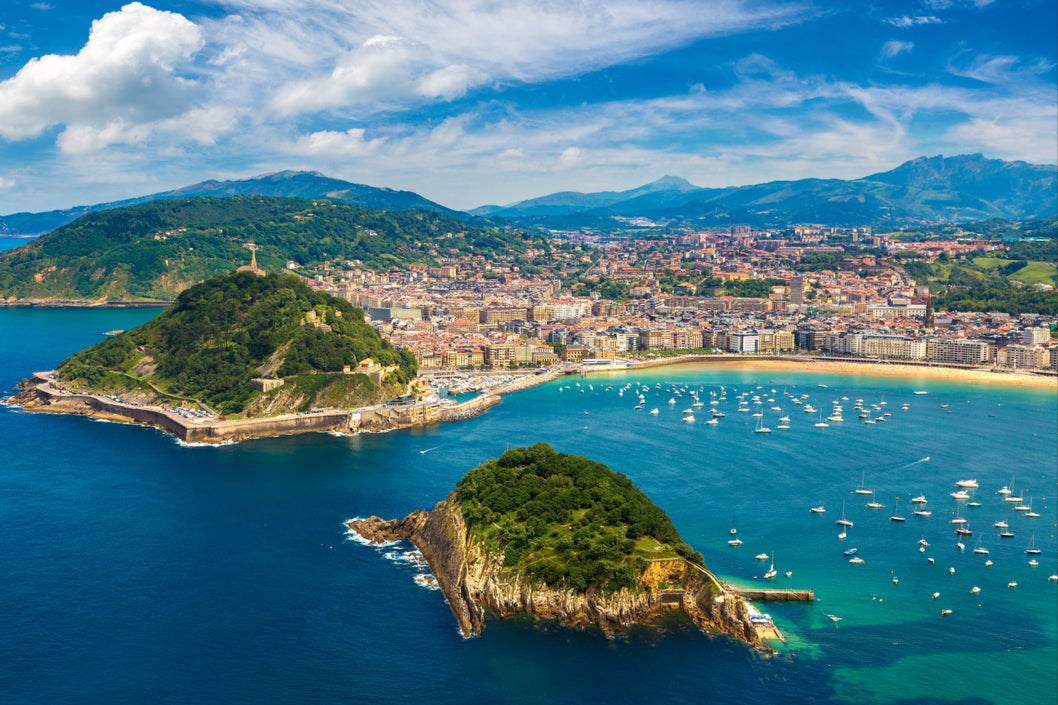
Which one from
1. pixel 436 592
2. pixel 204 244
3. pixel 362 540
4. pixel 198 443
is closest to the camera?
pixel 436 592

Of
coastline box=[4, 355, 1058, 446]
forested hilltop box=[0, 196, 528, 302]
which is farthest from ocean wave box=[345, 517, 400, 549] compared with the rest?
forested hilltop box=[0, 196, 528, 302]

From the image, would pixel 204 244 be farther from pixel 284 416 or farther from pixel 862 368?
pixel 862 368

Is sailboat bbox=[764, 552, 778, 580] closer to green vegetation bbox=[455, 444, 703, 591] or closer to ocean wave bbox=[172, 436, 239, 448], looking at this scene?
green vegetation bbox=[455, 444, 703, 591]

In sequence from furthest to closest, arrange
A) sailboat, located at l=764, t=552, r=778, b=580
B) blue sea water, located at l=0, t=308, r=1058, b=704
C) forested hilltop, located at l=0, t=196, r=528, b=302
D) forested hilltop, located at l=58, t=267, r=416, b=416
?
forested hilltop, located at l=0, t=196, r=528, b=302, forested hilltop, located at l=58, t=267, r=416, b=416, sailboat, located at l=764, t=552, r=778, b=580, blue sea water, located at l=0, t=308, r=1058, b=704

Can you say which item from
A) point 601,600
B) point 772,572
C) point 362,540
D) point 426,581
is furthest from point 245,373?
point 772,572

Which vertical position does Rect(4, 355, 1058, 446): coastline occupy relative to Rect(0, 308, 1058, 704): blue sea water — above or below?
above

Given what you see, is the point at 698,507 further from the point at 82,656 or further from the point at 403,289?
the point at 403,289

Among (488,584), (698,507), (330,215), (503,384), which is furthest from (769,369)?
(330,215)

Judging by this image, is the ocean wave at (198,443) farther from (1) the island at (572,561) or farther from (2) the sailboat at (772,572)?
(2) the sailboat at (772,572)
